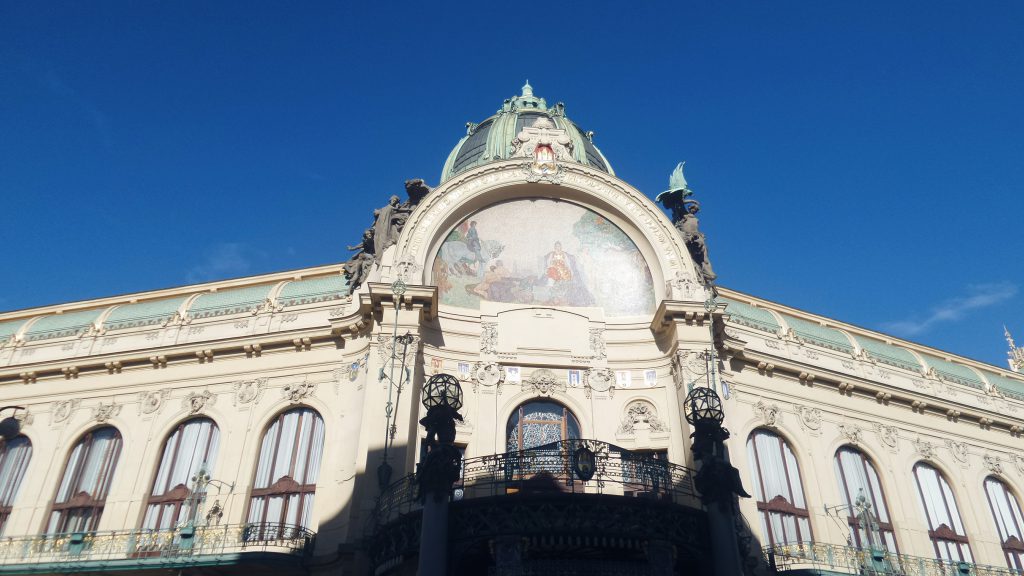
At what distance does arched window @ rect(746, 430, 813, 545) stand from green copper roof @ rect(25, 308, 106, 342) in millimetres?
22901

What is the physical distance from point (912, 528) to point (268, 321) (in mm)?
21453

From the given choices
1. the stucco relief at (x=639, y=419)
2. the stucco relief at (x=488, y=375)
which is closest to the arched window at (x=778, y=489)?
the stucco relief at (x=639, y=419)

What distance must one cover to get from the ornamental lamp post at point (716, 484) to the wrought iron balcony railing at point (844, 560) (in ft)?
22.3

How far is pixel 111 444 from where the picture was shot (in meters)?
23.7

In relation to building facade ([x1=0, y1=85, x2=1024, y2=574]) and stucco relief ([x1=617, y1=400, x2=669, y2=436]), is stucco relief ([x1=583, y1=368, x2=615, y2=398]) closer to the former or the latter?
building facade ([x1=0, y1=85, x2=1024, y2=574])

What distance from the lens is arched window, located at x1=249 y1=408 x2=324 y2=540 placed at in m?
21.1

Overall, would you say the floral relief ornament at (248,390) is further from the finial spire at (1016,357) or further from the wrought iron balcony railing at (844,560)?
the finial spire at (1016,357)

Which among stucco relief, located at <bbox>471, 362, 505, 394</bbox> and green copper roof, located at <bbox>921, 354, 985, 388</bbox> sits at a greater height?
green copper roof, located at <bbox>921, 354, 985, 388</bbox>

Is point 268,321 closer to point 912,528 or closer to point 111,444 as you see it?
point 111,444

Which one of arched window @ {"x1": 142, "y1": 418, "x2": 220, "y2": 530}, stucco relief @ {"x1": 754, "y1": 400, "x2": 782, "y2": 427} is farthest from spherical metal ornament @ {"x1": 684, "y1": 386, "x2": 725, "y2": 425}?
arched window @ {"x1": 142, "y1": 418, "x2": 220, "y2": 530}

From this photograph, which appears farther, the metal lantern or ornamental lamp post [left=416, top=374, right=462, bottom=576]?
the metal lantern

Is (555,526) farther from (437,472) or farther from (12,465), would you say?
(12,465)

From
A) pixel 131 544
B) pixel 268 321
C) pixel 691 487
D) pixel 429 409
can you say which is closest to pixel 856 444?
pixel 691 487

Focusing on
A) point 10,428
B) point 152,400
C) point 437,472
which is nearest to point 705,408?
point 437,472
